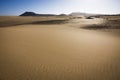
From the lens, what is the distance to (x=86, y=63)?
547 centimetres

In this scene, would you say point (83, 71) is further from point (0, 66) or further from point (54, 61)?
point (0, 66)

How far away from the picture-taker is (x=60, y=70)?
4.82 metres

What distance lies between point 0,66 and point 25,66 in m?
0.91

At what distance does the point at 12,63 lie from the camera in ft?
17.0

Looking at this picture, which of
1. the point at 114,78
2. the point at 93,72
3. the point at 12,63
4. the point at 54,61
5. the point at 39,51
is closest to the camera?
the point at 114,78

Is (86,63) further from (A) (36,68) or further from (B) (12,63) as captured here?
(B) (12,63)

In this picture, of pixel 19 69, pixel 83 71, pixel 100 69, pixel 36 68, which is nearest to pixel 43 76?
pixel 36 68

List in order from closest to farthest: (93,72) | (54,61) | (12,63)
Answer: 1. (93,72)
2. (12,63)
3. (54,61)

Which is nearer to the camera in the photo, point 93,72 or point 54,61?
point 93,72

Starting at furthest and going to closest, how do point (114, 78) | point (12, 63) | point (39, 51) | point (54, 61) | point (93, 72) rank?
point (39, 51) → point (54, 61) → point (12, 63) → point (93, 72) → point (114, 78)

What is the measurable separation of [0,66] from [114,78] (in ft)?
13.3

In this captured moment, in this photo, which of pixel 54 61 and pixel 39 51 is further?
Answer: pixel 39 51

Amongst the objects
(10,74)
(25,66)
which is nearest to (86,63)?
(25,66)

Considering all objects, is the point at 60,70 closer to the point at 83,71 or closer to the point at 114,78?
the point at 83,71
